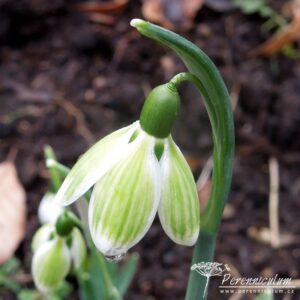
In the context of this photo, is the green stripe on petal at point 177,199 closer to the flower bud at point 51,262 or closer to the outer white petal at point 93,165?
the outer white petal at point 93,165

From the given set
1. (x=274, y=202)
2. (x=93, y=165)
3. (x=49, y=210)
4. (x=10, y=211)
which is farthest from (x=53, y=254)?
(x=274, y=202)

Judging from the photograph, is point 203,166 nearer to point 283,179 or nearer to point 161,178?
point 283,179

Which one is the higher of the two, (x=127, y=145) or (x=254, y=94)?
(x=127, y=145)

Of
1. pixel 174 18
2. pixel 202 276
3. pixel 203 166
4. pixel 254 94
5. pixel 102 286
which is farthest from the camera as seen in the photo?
pixel 174 18

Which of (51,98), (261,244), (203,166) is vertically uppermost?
(51,98)

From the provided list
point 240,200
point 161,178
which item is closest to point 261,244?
point 240,200

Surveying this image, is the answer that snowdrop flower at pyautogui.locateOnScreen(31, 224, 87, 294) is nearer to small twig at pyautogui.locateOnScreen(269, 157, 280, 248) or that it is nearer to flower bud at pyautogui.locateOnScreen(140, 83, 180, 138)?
flower bud at pyautogui.locateOnScreen(140, 83, 180, 138)

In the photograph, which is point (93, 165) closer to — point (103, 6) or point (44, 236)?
point (44, 236)

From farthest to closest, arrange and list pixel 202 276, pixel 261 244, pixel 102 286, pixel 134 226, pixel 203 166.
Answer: pixel 203 166 → pixel 261 244 → pixel 102 286 → pixel 202 276 → pixel 134 226
